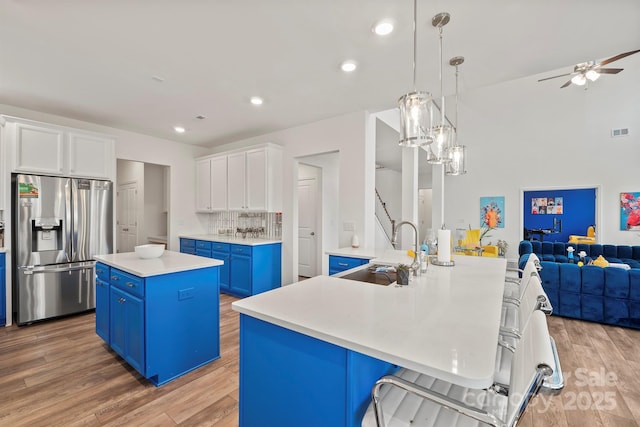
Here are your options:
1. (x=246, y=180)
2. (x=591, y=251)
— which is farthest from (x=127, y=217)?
(x=591, y=251)

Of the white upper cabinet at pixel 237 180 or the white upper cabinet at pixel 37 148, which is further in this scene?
the white upper cabinet at pixel 237 180

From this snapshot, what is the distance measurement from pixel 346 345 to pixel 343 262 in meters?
2.32

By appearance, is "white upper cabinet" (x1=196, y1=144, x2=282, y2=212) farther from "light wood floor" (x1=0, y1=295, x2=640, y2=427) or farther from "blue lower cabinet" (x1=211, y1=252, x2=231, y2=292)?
"light wood floor" (x1=0, y1=295, x2=640, y2=427)

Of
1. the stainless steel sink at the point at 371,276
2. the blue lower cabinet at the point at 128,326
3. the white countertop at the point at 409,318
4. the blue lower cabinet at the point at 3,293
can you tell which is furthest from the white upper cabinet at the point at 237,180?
the white countertop at the point at 409,318

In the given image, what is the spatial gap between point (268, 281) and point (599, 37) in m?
4.40

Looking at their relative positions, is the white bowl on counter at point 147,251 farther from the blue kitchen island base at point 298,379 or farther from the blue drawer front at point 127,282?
the blue kitchen island base at point 298,379

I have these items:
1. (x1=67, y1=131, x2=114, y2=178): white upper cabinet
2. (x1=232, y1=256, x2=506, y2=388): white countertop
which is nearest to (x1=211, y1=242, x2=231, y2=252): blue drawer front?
(x1=67, y1=131, x2=114, y2=178): white upper cabinet

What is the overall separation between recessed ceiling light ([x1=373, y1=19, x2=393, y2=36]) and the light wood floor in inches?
111

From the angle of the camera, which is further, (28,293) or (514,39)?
(28,293)

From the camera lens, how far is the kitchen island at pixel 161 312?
2.08m

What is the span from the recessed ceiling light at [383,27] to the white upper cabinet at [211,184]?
3625mm

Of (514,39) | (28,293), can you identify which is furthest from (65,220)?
(514,39)

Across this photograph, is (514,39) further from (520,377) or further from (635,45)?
(520,377)

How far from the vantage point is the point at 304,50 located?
2348mm
